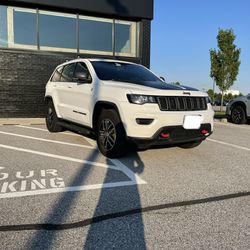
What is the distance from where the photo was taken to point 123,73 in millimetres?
6004

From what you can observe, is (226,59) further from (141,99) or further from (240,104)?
(141,99)

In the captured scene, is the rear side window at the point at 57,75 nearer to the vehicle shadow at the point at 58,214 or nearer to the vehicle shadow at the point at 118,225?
the vehicle shadow at the point at 58,214

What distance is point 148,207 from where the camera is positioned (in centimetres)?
322

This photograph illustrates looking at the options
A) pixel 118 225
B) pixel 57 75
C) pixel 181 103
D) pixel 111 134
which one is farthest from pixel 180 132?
pixel 57 75

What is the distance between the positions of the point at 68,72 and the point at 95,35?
6082 mm

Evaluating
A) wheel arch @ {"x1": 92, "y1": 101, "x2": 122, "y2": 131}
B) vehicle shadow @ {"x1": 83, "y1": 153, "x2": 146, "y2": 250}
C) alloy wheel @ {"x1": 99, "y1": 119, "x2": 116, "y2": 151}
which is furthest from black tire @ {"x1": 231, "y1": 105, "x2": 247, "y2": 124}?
vehicle shadow @ {"x1": 83, "y1": 153, "x2": 146, "y2": 250}

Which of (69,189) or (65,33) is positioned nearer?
(69,189)

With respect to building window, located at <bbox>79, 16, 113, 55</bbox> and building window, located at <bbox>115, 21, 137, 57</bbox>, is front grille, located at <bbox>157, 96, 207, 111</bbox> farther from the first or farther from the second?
building window, located at <bbox>115, 21, 137, 57</bbox>

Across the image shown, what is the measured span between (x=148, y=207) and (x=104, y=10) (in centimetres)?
1034

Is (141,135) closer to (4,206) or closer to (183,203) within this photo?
(183,203)

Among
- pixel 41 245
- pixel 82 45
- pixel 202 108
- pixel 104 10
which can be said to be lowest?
pixel 41 245

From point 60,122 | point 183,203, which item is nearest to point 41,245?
point 183,203

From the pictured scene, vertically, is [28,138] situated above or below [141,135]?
below

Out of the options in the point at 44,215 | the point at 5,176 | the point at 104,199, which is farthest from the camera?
the point at 5,176
